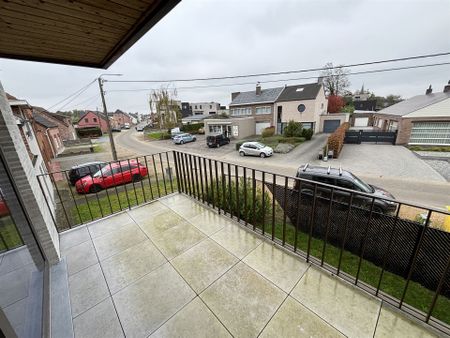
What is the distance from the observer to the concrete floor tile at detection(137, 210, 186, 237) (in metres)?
3.05

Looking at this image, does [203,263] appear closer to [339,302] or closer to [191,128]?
[339,302]

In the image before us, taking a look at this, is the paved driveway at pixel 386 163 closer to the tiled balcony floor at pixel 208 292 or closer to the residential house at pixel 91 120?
the tiled balcony floor at pixel 208 292

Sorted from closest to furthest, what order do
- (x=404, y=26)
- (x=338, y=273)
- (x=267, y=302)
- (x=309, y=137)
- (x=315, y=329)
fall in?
(x=315, y=329), (x=267, y=302), (x=338, y=273), (x=404, y=26), (x=309, y=137)

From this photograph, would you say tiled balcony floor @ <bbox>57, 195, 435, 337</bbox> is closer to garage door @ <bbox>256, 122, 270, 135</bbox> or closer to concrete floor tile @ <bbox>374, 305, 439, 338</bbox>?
concrete floor tile @ <bbox>374, 305, 439, 338</bbox>

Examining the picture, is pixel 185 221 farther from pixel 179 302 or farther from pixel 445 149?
pixel 445 149

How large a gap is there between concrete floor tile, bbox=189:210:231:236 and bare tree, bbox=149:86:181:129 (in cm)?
2766

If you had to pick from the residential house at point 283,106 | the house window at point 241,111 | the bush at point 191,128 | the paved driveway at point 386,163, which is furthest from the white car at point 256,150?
the bush at point 191,128

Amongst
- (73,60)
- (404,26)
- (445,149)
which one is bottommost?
(445,149)

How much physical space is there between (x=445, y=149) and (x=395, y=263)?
16.6 metres

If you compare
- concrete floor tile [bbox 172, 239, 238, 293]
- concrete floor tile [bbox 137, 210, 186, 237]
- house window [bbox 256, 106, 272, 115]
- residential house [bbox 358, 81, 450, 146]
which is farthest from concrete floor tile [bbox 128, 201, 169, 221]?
house window [bbox 256, 106, 272, 115]

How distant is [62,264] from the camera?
2.44 m

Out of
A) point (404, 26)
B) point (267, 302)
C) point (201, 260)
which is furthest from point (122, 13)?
point (404, 26)

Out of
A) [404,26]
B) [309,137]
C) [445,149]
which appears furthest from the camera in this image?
[309,137]

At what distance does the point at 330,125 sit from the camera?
22.4 meters
